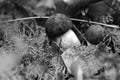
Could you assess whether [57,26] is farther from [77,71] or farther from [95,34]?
[77,71]

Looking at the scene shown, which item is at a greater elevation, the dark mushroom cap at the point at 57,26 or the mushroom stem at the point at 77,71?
the dark mushroom cap at the point at 57,26

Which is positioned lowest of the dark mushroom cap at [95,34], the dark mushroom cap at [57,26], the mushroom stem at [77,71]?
the mushroom stem at [77,71]

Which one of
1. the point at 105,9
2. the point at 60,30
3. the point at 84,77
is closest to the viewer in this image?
the point at 84,77

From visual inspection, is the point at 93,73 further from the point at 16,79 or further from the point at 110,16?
the point at 110,16

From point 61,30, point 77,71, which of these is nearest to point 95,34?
point 61,30

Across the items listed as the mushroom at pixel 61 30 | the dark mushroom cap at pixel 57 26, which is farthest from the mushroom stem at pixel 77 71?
the dark mushroom cap at pixel 57 26

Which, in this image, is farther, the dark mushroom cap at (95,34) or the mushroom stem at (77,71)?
the dark mushroom cap at (95,34)

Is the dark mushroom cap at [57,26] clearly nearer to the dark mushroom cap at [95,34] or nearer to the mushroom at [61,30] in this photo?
the mushroom at [61,30]

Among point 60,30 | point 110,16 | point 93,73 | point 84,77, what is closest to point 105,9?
point 110,16
